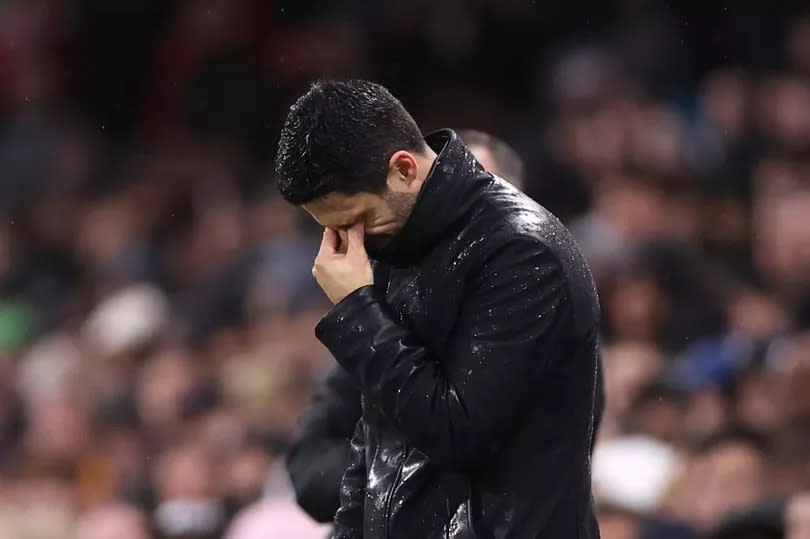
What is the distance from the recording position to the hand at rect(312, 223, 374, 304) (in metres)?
2.62

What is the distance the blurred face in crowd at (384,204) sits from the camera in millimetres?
2578

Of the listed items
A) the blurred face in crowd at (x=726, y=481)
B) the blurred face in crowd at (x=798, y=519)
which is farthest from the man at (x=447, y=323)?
the blurred face in crowd at (x=726, y=481)

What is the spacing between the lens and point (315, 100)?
2.55 metres

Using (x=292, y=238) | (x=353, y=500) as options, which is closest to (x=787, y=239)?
(x=292, y=238)

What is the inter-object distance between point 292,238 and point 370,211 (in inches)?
200

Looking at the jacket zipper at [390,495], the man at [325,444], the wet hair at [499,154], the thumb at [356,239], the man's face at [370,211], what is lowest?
the man at [325,444]

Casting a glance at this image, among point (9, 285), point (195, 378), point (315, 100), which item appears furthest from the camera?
point (9, 285)

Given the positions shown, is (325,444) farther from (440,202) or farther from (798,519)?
(798,519)

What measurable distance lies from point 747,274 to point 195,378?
2342 millimetres

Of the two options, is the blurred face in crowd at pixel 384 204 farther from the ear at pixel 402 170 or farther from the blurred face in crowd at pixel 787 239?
the blurred face in crowd at pixel 787 239

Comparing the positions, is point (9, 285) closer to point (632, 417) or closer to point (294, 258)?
point (294, 258)

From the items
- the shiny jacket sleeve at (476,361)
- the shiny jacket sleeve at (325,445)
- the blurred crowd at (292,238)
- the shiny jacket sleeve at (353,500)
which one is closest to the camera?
the shiny jacket sleeve at (476,361)

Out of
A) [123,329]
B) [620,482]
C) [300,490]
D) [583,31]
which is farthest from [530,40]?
[300,490]

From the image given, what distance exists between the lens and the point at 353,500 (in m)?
2.80
